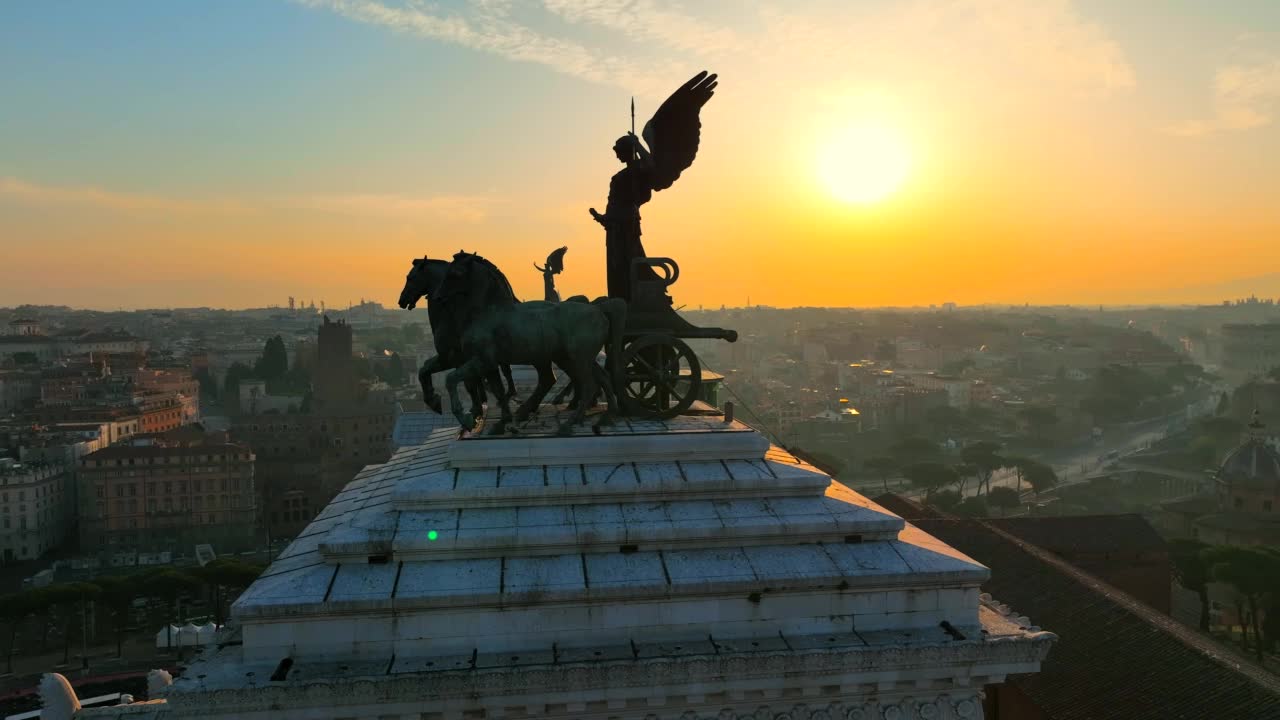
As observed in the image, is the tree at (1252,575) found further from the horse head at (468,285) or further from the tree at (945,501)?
the horse head at (468,285)

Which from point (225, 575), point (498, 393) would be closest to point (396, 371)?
point (225, 575)

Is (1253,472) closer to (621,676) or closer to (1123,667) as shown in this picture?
(1123,667)

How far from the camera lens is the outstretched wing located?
43.1 ft

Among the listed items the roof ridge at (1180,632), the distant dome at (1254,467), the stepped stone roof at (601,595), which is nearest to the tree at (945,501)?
the distant dome at (1254,467)

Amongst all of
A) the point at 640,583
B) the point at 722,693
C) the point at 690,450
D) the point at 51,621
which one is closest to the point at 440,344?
the point at 690,450

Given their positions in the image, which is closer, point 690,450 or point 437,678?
point 437,678

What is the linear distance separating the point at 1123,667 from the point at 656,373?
13.5m

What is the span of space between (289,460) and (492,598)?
224 feet

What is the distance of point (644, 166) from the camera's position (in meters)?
13.0

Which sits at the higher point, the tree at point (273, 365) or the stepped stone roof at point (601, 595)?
the tree at point (273, 365)

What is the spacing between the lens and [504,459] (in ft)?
33.4

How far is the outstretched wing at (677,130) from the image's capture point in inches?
517

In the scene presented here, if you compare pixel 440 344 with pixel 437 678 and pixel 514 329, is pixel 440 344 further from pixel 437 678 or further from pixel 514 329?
pixel 437 678

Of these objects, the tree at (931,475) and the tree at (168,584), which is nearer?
the tree at (168,584)
